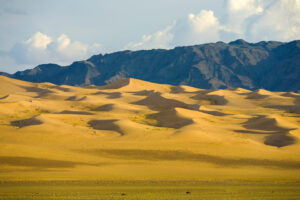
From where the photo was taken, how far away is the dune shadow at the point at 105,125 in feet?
148

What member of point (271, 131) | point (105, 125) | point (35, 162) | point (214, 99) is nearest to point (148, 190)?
point (35, 162)

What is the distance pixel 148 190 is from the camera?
20.4 metres

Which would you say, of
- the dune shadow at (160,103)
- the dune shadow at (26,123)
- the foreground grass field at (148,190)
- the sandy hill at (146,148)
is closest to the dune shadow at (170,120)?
the sandy hill at (146,148)

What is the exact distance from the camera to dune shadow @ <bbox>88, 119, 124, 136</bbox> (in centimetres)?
4517

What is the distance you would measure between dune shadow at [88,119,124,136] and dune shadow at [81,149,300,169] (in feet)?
34.2

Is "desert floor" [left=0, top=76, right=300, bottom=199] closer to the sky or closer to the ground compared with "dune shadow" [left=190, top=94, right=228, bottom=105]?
closer to the ground

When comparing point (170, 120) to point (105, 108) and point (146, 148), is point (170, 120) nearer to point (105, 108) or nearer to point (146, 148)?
point (105, 108)

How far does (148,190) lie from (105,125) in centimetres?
2789

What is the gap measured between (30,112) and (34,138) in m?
26.4

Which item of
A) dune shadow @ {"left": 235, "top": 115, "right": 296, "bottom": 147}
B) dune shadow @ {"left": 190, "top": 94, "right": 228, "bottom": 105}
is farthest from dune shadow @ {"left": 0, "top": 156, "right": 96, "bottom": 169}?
dune shadow @ {"left": 190, "top": 94, "right": 228, "bottom": 105}

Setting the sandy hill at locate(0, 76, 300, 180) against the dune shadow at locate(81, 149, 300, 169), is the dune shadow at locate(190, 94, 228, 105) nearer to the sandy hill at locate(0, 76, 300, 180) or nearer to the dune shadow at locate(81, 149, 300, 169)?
the sandy hill at locate(0, 76, 300, 180)

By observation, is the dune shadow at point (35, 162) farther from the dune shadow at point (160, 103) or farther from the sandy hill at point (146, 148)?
the dune shadow at point (160, 103)

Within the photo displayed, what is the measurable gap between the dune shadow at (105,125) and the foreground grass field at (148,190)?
68.8 feet

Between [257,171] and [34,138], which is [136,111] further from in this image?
[257,171]
